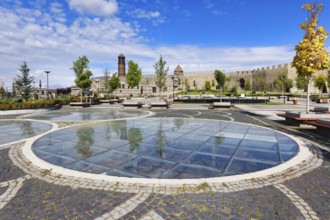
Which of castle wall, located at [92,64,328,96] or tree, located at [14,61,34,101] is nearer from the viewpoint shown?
tree, located at [14,61,34,101]

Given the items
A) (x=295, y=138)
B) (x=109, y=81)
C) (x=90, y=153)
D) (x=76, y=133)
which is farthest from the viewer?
(x=109, y=81)

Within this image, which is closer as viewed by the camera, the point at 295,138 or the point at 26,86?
the point at 295,138

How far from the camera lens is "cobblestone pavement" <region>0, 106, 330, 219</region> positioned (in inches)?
135

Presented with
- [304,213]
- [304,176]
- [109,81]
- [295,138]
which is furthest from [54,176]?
[109,81]

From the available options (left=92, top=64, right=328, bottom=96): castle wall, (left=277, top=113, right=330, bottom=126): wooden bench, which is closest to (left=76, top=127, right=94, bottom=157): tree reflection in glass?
(left=277, top=113, right=330, bottom=126): wooden bench

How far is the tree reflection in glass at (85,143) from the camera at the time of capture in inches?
271

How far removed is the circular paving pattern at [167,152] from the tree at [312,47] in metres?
5.33

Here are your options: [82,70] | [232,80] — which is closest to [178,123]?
[82,70]

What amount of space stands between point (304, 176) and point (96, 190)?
4.98m

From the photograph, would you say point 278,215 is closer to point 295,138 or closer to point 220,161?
point 220,161

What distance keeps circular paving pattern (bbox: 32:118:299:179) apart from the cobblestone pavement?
0.67 metres

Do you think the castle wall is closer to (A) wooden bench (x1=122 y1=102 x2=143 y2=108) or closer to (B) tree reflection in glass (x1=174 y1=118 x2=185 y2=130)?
(A) wooden bench (x1=122 y1=102 x2=143 y2=108)

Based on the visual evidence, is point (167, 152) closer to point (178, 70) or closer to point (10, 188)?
point (10, 188)

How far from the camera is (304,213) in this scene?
3434 millimetres
